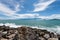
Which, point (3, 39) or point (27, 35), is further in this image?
point (27, 35)

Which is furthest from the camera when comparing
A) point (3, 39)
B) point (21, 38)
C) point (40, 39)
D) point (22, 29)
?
Result: point (40, 39)

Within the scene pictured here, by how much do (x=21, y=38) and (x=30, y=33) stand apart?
41.9 inches

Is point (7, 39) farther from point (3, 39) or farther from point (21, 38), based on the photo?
point (21, 38)

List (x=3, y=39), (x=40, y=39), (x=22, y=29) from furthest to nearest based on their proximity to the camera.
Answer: (x=40, y=39)
(x=22, y=29)
(x=3, y=39)

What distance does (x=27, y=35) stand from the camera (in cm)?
1005

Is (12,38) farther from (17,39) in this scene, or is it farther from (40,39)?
(40,39)

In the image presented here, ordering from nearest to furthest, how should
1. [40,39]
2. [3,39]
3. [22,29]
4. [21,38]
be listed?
[3,39] → [21,38] → [22,29] → [40,39]

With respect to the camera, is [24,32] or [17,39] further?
[24,32]

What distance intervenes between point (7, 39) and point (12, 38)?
32cm

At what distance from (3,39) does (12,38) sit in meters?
0.55

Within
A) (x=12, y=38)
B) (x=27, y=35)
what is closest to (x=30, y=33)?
(x=27, y=35)

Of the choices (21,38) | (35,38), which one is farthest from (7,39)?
(35,38)

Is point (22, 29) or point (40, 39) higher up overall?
point (22, 29)

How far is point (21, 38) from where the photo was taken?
9523 mm
